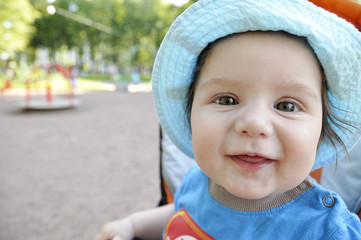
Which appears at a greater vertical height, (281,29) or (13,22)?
(13,22)

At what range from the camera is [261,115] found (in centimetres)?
70

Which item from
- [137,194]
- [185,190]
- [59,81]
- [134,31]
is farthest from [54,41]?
[185,190]

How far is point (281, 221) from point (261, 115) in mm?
289

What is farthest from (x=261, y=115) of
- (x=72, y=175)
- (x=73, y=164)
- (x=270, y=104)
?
(x=73, y=164)

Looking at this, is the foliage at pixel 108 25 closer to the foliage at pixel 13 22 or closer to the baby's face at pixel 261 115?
the foliage at pixel 13 22

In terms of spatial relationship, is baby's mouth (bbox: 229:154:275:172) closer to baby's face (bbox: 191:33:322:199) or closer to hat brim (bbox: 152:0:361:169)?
baby's face (bbox: 191:33:322:199)

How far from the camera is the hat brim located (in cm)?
71

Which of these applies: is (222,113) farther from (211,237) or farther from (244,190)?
(211,237)

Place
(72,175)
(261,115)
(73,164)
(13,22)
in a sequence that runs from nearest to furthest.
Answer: (261,115), (72,175), (73,164), (13,22)

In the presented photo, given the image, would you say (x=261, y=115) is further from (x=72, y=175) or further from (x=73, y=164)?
(x=73, y=164)

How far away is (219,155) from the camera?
756mm

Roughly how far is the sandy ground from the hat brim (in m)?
2.17

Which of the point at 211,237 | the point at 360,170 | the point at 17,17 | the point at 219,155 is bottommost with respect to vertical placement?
the point at 211,237

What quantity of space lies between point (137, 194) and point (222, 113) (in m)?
2.82
